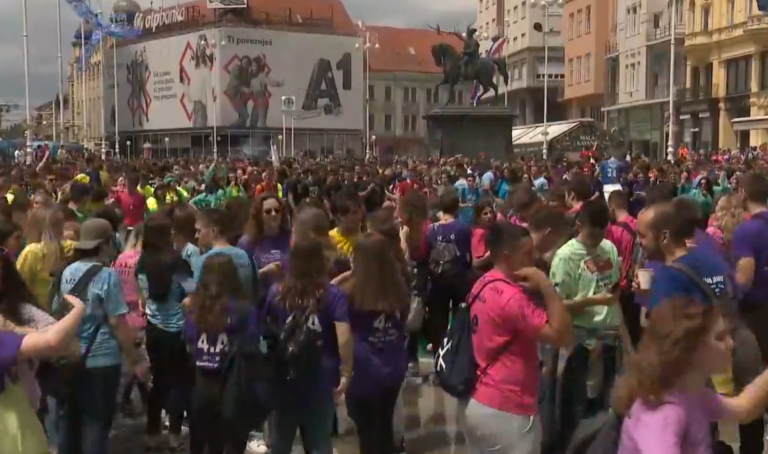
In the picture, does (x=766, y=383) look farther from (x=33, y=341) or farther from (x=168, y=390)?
(x=168, y=390)

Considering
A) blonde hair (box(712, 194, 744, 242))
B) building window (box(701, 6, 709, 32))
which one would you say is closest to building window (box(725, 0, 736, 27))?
building window (box(701, 6, 709, 32))

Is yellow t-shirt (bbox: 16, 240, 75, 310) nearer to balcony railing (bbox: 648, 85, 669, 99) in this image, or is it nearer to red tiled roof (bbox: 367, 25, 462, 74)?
balcony railing (bbox: 648, 85, 669, 99)

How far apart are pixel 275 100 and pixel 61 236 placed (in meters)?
73.1

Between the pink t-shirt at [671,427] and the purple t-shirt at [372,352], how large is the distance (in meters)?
2.22

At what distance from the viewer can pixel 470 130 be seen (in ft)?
117

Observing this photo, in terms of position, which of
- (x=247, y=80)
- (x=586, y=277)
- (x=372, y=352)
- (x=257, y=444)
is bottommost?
(x=257, y=444)

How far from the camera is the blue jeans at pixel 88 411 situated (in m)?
5.47

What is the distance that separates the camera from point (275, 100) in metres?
79.1

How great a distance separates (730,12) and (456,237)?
151 feet

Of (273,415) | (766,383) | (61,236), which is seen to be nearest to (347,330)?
(273,415)

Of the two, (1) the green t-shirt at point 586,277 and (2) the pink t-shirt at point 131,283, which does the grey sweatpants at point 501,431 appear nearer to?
(1) the green t-shirt at point 586,277

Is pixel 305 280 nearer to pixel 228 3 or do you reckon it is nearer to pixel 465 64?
pixel 465 64

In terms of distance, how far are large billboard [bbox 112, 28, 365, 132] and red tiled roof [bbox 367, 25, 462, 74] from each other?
66.2 feet

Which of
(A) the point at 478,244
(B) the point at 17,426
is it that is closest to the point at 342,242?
(A) the point at 478,244
